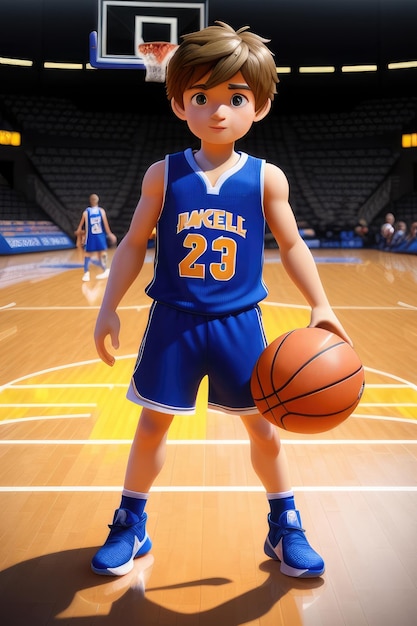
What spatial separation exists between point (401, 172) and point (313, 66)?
4.70m

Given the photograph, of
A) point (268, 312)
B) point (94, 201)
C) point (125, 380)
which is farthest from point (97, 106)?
point (125, 380)

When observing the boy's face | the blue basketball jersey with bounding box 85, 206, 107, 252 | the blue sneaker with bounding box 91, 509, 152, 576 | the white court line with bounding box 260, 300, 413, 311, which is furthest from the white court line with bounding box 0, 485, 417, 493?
the blue basketball jersey with bounding box 85, 206, 107, 252

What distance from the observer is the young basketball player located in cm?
196

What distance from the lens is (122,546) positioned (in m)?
2.06

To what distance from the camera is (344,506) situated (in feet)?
8.25

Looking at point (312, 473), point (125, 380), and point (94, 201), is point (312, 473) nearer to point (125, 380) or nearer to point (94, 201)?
point (125, 380)

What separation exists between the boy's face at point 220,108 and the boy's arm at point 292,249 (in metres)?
0.17

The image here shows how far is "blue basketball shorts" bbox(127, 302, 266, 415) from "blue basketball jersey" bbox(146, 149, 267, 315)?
0.16ft

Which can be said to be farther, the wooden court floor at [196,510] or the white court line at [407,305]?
the white court line at [407,305]

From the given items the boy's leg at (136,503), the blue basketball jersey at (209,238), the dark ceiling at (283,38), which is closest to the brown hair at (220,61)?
the blue basketball jersey at (209,238)

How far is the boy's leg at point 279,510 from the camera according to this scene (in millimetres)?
2023

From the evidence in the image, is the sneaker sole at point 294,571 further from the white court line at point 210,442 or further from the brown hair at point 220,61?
the brown hair at point 220,61

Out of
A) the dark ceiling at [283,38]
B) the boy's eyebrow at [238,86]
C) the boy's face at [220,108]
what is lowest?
the boy's face at [220,108]

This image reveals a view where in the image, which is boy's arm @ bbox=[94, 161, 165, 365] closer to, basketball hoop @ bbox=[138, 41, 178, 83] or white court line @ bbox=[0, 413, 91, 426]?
white court line @ bbox=[0, 413, 91, 426]
